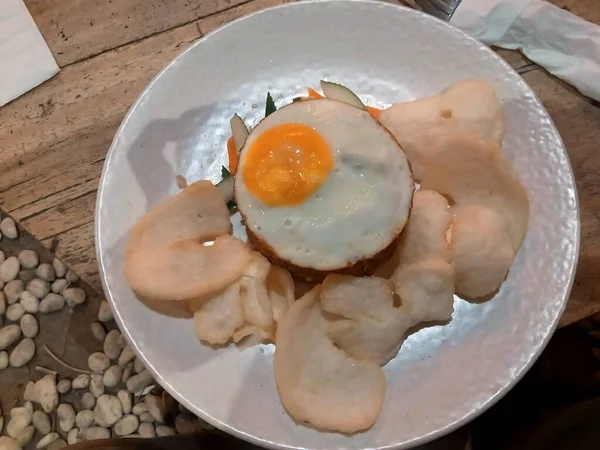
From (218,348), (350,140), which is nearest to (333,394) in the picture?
(218,348)

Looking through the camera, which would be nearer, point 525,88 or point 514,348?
point 514,348

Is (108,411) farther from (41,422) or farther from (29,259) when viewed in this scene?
(29,259)

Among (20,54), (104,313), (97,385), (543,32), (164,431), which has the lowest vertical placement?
(164,431)

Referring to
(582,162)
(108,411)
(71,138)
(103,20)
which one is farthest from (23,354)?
(582,162)

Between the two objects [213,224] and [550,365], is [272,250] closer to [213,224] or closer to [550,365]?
[213,224]

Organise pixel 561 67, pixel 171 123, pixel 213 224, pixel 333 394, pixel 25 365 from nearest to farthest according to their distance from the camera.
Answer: pixel 333 394, pixel 213 224, pixel 171 123, pixel 561 67, pixel 25 365

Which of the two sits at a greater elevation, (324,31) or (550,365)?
(324,31)

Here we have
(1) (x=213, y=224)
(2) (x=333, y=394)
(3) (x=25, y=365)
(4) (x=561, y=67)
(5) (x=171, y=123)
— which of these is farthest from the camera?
(3) (x=25, y=365)
